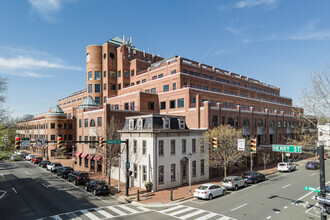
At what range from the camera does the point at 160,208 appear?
20875mm

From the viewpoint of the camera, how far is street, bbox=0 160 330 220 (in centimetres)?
1861

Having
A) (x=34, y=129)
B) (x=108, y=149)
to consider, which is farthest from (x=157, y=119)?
(x=34, y=129)

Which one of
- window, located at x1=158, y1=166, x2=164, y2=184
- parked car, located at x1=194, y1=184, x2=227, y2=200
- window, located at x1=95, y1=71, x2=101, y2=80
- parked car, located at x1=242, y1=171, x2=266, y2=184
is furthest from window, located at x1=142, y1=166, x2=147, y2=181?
window, located at x1=95, y1=71, x2=101, y2=80

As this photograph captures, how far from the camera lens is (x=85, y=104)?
2019 inches

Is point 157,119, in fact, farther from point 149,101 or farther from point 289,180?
point 289,180

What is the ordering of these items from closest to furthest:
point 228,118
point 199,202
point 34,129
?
point 199,202 → point 228,118 → point 34,129

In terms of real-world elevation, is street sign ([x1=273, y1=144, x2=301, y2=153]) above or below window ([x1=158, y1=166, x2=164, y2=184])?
above

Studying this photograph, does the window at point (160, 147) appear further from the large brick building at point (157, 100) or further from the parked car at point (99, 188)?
the large brick building at point (157, 100)

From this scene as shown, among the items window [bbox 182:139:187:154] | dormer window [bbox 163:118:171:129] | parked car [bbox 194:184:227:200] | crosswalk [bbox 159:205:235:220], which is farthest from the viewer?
window [bbox 182:139:187:154]

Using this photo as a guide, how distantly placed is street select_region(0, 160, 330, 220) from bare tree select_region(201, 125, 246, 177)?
499 centimetres

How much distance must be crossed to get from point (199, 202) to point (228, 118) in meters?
21.2

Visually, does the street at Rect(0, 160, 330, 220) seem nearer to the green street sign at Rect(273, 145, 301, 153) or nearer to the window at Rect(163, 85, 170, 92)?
the green street sign at Rect(273, 145, 301, 153)

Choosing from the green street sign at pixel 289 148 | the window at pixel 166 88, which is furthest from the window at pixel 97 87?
the green street sign at pixel 289 148

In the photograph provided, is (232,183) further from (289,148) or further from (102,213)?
(102,213)
